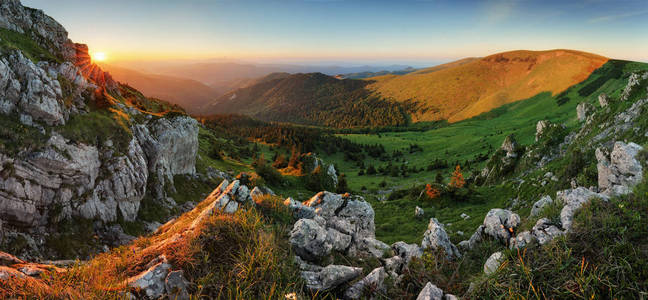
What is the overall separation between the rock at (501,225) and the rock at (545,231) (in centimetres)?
193

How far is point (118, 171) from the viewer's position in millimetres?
25641

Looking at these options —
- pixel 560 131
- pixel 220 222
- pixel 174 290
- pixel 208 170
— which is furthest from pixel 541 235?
pixel 208 170

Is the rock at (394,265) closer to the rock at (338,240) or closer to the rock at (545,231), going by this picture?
the rock at (338,240)

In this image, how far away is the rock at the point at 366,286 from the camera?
219 inches

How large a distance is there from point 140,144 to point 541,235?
38.6m

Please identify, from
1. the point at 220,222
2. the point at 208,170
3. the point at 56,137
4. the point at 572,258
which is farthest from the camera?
the point at 208,170

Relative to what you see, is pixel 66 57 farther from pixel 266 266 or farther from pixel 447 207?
pixel 447 207

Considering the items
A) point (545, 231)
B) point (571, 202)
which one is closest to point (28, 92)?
point (545, 231)

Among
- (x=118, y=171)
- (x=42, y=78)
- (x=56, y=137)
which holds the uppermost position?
(x=42, y=78)

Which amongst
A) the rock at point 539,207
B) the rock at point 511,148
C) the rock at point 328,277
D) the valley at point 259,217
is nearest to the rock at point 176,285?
the valley at point 259,217

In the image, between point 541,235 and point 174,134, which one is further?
point 174,134

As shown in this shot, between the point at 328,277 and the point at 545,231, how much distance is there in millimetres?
5636

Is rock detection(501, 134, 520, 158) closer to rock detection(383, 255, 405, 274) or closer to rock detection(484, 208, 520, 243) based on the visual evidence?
rock detection(484, 208, 520, 243)

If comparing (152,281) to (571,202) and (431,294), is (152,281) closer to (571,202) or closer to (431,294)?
(431,294)
